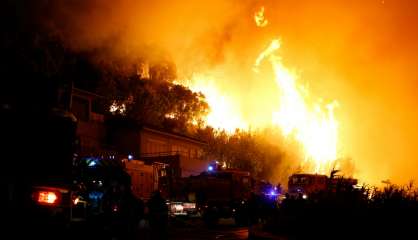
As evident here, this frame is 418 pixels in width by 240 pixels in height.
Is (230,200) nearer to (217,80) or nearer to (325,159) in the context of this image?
(325,159)

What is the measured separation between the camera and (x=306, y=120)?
6319cm

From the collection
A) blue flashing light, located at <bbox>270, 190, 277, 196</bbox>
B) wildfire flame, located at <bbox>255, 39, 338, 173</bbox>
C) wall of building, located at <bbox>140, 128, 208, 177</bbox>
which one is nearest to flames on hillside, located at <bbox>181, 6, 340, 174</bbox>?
wildfire flame, located at <bbox>255, 39, 338, 173</bbox>

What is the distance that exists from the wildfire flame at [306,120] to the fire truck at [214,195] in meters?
36.7

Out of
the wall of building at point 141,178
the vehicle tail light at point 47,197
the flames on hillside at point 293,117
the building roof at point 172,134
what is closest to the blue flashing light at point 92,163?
the wall of building at point 141,178

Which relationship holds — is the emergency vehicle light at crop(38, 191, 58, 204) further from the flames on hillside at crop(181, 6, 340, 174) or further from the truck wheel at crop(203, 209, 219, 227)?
the flames on hillside at crop(181, 6, 340, 174)

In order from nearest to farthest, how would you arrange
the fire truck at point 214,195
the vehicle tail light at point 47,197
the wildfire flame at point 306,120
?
the vehicle tail light at point 47,197 → the fire truck at point 214,195 → the wildfire flame at point 306,120

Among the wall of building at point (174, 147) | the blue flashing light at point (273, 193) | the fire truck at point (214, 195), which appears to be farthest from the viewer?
the wall of building at point (174, 147)

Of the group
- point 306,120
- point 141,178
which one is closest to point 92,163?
point 141,178

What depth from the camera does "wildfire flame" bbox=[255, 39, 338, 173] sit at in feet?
201

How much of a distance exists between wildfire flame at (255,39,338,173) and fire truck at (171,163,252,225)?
120 feet

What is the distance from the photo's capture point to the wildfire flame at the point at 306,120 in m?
61.2

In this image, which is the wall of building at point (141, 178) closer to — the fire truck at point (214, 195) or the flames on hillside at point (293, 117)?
the fire truck at point (214, 195)

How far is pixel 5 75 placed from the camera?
364 inches

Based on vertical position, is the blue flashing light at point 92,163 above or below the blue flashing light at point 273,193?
above
